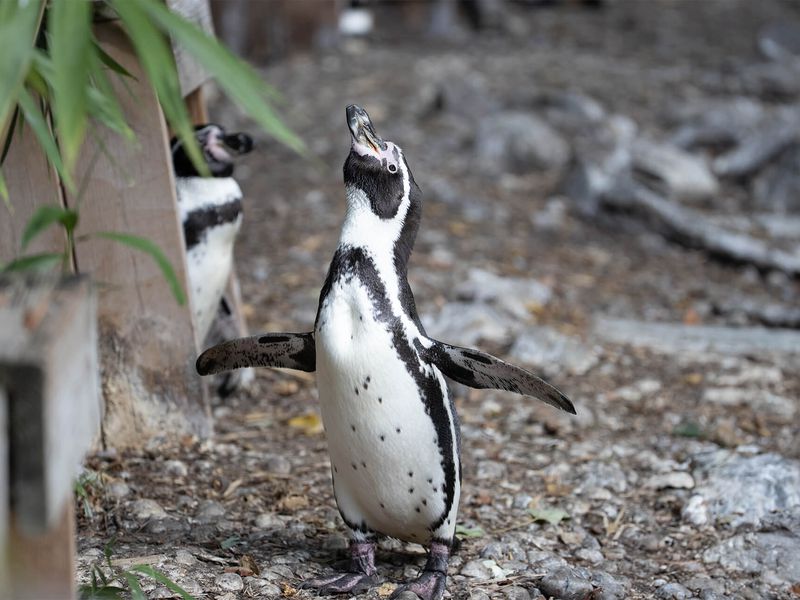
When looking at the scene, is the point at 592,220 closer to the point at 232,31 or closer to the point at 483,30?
the point at 232,31

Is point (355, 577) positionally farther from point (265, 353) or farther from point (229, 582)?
point (265, 353)

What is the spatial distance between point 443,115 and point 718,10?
6178mm

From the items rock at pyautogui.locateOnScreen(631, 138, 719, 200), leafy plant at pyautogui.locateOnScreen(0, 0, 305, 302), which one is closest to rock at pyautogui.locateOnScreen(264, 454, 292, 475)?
leafy plant at pyautogui.locateOnScreen(0, 0, 305, 302)

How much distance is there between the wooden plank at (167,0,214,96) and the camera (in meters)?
3.21

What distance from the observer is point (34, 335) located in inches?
51.3

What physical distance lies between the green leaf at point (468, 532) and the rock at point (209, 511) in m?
0.64

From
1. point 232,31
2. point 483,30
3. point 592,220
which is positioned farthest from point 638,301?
point 483,30

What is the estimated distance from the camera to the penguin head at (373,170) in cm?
235

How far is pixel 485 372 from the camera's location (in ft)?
7.81

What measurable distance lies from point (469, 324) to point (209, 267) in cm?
154

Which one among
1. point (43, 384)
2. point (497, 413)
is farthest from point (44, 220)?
point (497, 413)

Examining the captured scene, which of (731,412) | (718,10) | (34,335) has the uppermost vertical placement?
(718,10)

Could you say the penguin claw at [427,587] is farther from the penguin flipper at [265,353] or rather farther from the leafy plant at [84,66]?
the leafy plant at [84,66]

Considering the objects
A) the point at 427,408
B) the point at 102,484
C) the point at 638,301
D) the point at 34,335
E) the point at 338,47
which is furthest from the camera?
the point at 338,47
